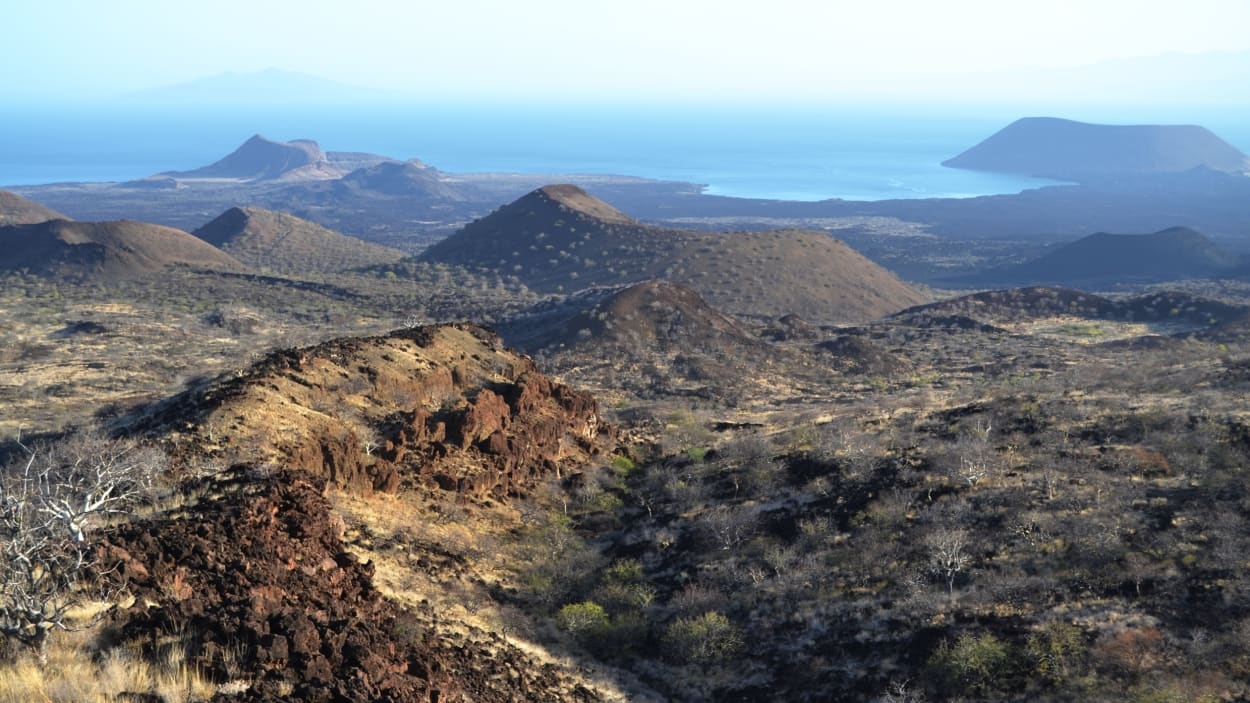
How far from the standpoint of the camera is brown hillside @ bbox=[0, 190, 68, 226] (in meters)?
121

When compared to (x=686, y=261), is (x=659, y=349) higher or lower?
lower

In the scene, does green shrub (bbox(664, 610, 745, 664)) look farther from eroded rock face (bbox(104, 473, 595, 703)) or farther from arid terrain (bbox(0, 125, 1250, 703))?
eroded rock face (bbox(104, 473, 595, 703))

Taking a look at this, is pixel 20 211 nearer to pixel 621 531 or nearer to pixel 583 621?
pixel 621 531

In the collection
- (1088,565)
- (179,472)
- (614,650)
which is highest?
(179,472)

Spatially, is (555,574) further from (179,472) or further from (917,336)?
(917,336)

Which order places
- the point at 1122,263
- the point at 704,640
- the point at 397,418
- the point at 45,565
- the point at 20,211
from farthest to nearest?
the point at 1122,263
the point at 20,211
the point at 397,418
the point at 704,640
the point at 45,565

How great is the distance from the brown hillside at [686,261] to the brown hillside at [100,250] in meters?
28.3

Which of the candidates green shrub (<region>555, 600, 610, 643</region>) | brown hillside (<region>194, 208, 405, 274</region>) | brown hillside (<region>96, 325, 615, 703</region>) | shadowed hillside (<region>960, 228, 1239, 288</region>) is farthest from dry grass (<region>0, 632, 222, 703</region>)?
shadowed hillside (<region>960, 228, 1239, 288</region>)

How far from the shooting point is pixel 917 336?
219 ft

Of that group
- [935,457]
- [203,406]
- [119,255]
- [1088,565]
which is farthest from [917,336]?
[119,255]

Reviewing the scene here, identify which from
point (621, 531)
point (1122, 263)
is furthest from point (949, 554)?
point (1122, 263)

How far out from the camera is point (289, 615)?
1194 centimetres

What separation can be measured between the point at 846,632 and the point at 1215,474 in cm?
1188

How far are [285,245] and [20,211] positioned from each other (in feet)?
132
